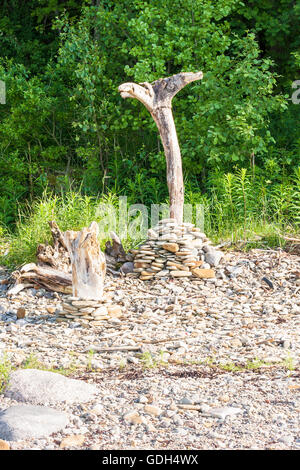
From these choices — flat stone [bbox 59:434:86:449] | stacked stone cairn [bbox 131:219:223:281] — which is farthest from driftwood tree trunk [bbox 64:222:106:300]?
flat stone [bbox 59:434:86:449]

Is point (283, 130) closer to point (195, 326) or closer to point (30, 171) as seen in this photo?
point (30, 171)

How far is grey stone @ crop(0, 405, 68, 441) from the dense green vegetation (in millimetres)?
4643

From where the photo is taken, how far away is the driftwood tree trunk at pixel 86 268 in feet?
18.6

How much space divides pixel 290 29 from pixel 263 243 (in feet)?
16.0

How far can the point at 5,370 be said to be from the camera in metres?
3.89

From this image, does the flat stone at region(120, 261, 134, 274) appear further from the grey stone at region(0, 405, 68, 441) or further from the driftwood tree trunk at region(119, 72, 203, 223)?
the grey stone at region(0, 405, 68, 441)

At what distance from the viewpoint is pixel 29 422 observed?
3.12 metres

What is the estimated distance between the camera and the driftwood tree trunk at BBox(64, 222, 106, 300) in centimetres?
566

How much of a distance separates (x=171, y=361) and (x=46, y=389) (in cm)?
109

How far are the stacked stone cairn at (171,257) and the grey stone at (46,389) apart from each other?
3074mm

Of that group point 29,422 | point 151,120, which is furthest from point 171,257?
point 29,422

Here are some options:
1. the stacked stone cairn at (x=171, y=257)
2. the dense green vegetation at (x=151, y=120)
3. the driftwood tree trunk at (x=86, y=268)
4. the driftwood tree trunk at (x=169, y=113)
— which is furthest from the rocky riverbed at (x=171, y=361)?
the dense green vegetation at (x=151, y=120)

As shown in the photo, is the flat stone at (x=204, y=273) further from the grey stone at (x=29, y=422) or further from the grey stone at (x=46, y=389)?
the grey stone at (x=29, y=422)

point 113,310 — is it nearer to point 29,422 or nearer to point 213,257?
point 213,257
